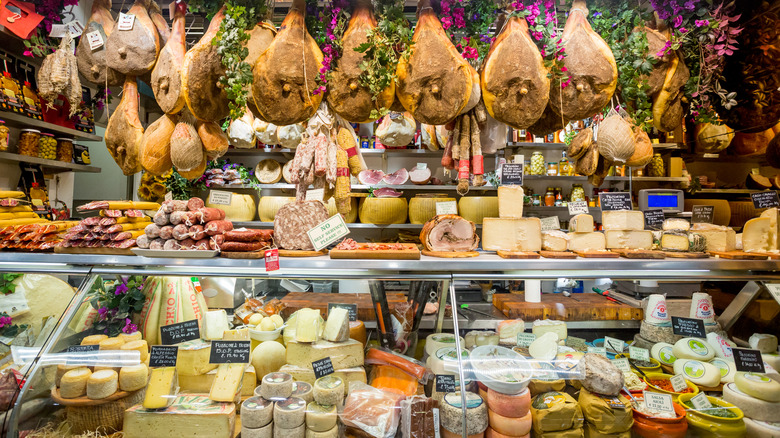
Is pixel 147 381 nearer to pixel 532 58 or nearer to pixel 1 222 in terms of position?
pixel 1 222

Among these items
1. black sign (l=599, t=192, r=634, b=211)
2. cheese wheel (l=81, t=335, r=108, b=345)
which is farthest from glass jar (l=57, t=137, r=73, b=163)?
black sign (l=599, t=192, r=634, b=211)

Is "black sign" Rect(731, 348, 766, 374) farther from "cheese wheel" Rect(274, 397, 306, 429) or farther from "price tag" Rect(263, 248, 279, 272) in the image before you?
"price tag" Rect(263, 248, 279, 272)

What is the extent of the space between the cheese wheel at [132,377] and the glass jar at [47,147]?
312 cm

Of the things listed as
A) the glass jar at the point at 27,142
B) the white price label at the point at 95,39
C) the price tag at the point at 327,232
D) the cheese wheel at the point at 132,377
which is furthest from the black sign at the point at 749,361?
the glass jar at the point at 27,142

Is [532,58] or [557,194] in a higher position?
[532,58]

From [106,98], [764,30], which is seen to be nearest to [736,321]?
[764,30]

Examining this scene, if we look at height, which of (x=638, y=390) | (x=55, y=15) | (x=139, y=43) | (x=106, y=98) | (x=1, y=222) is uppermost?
(x=55, y=15)

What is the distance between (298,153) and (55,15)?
2.18 meters

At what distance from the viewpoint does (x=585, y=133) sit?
10.0ft

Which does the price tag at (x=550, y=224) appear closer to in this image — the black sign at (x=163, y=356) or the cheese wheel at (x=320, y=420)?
the cheese wheel at (x=320, y=420)

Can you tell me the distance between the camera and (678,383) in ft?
7.50

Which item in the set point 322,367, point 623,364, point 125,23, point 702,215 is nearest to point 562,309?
point 623,364

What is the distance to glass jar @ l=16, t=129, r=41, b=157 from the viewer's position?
3705mm

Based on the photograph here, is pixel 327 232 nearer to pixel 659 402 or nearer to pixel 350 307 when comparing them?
pixel 350 307
